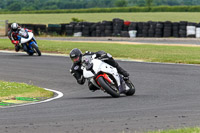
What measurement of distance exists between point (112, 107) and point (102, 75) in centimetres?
171

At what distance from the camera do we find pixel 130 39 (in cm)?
3762

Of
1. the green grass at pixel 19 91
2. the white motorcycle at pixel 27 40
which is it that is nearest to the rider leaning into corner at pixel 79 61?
the green grass at pixel 19 91

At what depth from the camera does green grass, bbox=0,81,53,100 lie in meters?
12.4

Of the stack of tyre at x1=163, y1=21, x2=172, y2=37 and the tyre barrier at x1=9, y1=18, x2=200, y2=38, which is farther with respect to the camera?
the stack of tyre at x1=163, y1=21, x2=172, y2=37

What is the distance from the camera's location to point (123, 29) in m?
40.3

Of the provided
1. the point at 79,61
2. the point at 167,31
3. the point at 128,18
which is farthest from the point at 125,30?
the point at 128,18

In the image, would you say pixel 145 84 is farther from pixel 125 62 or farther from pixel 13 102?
pixel 125 62

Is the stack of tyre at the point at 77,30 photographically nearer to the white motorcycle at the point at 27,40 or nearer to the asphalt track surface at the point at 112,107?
the white motorcycle at the point at 27,40

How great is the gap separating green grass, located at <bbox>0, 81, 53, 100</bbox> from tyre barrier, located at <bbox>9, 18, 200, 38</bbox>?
24.4 metres

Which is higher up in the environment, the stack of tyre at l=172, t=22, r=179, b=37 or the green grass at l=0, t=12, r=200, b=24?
the stack of tyre at l=172, t=22, r=179, b=37

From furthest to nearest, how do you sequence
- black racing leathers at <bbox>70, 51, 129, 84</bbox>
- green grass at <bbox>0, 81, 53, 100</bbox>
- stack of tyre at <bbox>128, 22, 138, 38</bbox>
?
stack of tyre at <bbox>128, 22, 138, 38</bbox> → green grass at <bbox>0, 81, 53, 100</bbox> → black racing leathers at <bbox>70, 51, 129, 84</bbox>

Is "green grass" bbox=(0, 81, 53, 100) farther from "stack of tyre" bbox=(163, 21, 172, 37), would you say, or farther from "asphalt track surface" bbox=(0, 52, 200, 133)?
"stack of tyre" bbox=(163, 21, 172, 37)

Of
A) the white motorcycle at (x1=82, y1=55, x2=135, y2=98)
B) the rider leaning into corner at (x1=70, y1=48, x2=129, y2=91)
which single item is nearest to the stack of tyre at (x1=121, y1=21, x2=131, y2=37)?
the rider leaning into corner at (x1=70, y1=48, x2=129, y2=91)

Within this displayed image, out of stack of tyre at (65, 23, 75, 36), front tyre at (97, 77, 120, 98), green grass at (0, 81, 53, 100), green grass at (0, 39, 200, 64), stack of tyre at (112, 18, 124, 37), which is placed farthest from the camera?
stack of tyre at (65, 23, 75, 36)
